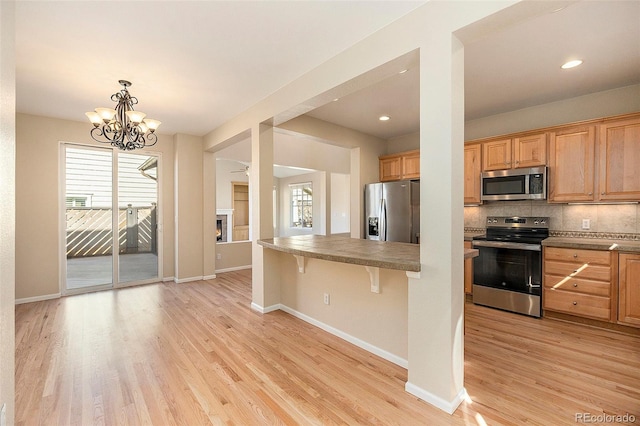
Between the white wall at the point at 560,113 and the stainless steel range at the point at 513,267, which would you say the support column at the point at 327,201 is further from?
the stainless steel range at the point at 513,267

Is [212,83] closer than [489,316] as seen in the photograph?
Yes

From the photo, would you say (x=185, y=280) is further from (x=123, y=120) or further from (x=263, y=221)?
(x=123, y=120)

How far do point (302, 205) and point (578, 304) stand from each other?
718 centimetres

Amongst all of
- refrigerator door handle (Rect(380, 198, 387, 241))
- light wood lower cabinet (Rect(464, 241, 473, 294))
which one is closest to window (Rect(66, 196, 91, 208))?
refrigerator door handle (Rect(380, 198, 387, 241))

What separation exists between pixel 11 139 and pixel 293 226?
8.33 meters

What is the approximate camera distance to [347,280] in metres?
2.84

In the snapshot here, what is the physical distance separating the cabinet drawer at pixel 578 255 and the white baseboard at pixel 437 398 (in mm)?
2238

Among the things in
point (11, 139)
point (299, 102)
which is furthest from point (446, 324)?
point (11, 139)

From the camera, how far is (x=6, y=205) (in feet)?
4.42

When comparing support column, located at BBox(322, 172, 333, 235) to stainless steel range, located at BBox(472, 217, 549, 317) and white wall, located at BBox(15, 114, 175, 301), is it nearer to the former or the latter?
stainless steel range, located at BBox(472, 217, 549, 317)

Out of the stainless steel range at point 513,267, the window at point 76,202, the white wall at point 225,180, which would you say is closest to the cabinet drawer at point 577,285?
the stainless steel range at point 513,267

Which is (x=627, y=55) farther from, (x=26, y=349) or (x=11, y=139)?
(x=26, y=349)

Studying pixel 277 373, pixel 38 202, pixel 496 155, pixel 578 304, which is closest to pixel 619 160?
pixel 496 155

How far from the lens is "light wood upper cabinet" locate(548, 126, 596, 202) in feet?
10.7
